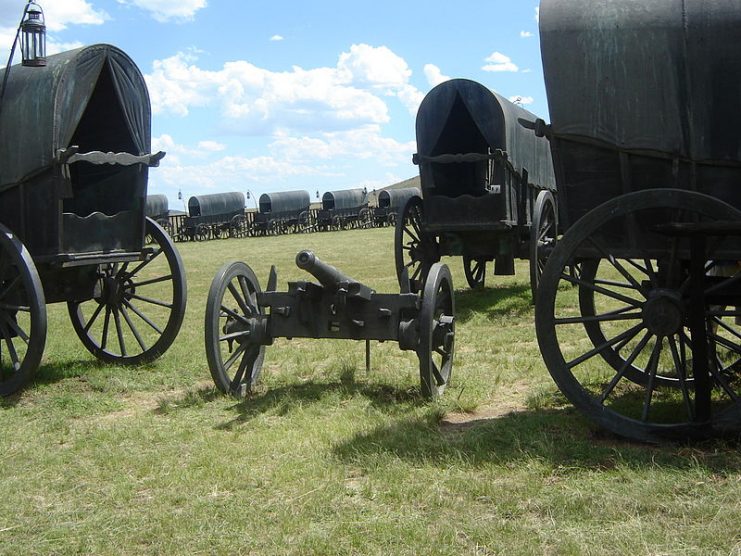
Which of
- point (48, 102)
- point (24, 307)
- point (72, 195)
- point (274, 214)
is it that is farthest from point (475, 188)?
point (274, 214)

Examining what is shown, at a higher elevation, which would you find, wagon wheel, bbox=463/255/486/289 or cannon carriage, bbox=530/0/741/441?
cannon carriage, bbox=530/0/741/441

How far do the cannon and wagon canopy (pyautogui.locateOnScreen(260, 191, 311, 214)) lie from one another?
110 feet

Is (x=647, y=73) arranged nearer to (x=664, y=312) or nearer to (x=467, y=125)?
(x=664, y=312)

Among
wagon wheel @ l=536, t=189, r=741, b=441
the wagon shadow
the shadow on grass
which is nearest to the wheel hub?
wagon wheel @ l=536, t=189, r=741, b=441

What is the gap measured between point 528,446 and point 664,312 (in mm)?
1010

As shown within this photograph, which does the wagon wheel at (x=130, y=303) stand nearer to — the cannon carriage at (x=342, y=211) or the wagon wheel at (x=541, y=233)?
the wagon wheel at (x=541, y=233)

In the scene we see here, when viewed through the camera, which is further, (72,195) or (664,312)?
(72,195)

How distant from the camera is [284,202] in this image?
130 feet

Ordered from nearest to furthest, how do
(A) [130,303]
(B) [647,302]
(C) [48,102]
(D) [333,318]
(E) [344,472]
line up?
(E) [344,472], (B) [647,302], (D) [333,318], (C) [48,102], (A) [130,303]

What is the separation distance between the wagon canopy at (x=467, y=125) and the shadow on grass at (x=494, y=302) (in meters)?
1.51

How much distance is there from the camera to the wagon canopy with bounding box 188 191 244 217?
3800 cm

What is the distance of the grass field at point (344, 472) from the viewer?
A: 11.1 ft

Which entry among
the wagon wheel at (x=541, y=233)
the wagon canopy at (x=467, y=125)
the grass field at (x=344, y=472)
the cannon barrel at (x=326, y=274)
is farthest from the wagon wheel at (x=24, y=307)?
the wagon canopy at (x=467, y=125)

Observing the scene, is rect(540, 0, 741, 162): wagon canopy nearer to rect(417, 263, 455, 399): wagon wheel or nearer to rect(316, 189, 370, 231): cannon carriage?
rect(417, 263, 455, 399): wagon wheel
